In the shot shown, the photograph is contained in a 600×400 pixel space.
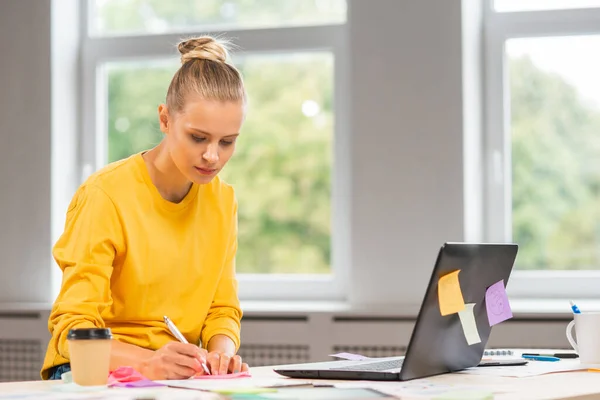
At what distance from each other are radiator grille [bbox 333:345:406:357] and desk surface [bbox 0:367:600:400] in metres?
1.57

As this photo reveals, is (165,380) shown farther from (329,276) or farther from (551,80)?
(551,80)

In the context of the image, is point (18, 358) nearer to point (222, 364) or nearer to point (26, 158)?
point (26, 158)

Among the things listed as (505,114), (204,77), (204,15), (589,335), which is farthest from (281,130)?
(589,335)

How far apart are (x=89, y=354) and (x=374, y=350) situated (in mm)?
1981

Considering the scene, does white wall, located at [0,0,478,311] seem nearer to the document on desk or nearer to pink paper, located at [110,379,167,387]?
the document on desk

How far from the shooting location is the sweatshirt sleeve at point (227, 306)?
2.11m

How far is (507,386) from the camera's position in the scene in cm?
154

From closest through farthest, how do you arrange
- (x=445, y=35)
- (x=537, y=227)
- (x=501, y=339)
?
1. (x=501, y=339)
2. (x=445, y=35)
3. (x=537, y=227)

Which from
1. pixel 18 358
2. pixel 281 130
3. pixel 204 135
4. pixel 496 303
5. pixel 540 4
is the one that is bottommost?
pixel 18 358

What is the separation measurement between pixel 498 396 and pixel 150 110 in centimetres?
285

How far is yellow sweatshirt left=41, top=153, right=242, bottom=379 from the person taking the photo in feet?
5.94

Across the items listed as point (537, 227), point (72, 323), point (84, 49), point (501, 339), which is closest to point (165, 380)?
point (72, 323)

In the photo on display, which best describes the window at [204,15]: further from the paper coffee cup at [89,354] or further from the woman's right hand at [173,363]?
the paper coffee cup at [89,354]

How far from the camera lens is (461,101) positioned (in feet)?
11.2
